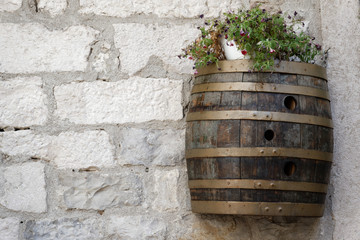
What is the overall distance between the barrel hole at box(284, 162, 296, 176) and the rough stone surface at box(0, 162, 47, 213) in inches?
44.6

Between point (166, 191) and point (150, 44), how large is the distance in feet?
2.38

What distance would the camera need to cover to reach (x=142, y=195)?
2.66 m

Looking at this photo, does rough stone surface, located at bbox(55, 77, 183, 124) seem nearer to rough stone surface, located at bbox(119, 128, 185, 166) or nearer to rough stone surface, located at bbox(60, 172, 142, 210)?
rough stone surface, located at bbox(119, 128, 185, 166)

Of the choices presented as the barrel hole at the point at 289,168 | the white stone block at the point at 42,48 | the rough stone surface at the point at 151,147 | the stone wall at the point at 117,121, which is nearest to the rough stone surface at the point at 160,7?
the stone wall at the point at 117,121

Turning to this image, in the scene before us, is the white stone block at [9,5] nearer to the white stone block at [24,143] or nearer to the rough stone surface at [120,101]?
the rough stone surface at [120,101]

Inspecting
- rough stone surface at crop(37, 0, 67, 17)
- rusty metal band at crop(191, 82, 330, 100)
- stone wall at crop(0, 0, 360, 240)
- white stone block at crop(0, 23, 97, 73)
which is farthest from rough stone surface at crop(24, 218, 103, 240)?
rough stone surface at crop(37, 0, 67, 17)

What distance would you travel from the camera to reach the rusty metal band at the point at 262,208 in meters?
2.28

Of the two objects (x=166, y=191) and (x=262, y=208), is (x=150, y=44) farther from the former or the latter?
(x=262, y=208)

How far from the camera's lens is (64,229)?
2633 millimetres

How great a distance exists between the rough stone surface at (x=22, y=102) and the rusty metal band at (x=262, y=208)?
36.8 inches

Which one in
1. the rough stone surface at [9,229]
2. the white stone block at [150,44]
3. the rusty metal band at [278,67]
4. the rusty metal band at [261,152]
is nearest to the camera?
the rusty metal band at [261,152]

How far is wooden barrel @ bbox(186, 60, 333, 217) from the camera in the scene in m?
2.28

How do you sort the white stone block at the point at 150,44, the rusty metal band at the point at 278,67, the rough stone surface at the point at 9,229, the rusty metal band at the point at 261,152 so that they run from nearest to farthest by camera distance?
the rusty metal band at the point at 261,152
the rusty metal band at the point at 278,67
the rough stone surface at the point at 9,229
the white stone block at the point at 150,44

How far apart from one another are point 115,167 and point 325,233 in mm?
1048
